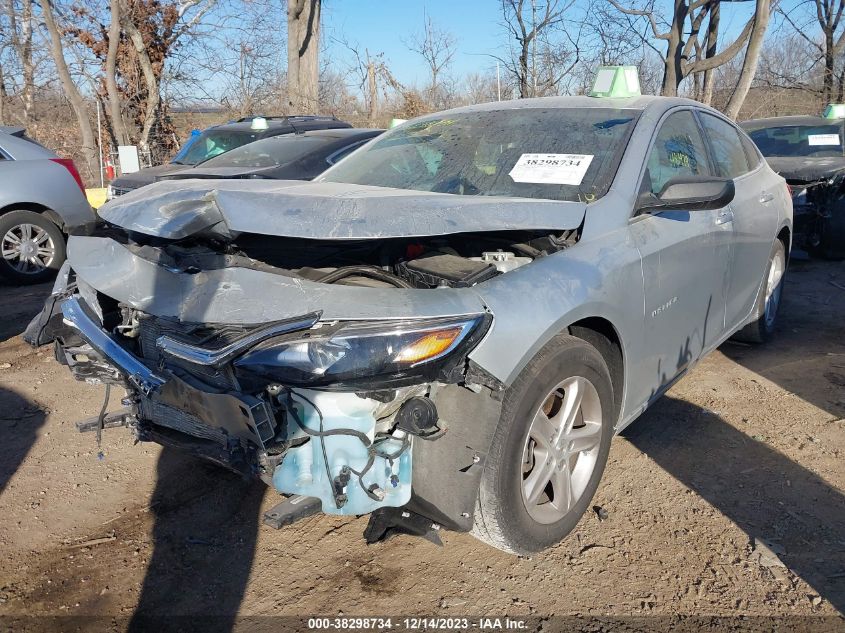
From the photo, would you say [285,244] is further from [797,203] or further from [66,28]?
[66,28]

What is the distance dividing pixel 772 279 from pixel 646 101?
6.72 ft

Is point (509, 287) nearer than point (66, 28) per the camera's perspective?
Yes

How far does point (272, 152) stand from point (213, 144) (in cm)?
249

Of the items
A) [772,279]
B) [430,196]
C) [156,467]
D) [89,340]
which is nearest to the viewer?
[89,340]

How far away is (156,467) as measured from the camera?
3355 millimetres

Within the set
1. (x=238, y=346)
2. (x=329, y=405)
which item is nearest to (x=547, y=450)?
(x=329, y=405)

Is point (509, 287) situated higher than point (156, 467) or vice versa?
point (509, 287)

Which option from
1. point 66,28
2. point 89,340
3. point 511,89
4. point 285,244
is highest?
point 66,28

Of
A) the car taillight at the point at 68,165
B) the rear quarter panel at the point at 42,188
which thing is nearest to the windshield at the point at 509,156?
the rear quarter panel at the point at 42,188

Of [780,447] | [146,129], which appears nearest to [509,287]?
[780,447]

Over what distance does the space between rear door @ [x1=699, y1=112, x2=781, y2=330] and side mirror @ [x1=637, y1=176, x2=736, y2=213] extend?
941 millimetres

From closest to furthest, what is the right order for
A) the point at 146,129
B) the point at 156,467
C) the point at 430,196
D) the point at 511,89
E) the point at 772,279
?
the point at 430,196
the point at 156,467
the point at 772,279
the point at 146,129
the point at 511,89

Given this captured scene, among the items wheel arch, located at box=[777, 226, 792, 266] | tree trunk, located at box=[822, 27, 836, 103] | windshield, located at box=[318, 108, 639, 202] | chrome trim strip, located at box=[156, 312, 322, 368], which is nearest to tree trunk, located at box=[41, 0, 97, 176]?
windshield, located at box=[318, 108, 639, 202]

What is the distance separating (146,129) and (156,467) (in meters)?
13.0
